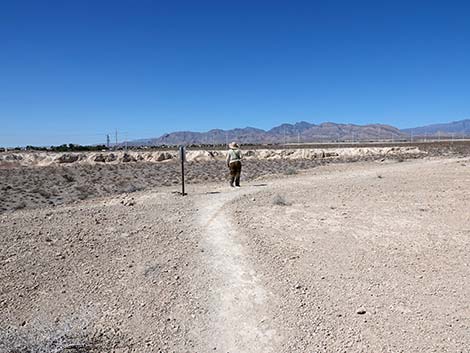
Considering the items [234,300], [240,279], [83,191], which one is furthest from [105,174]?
[234,300]

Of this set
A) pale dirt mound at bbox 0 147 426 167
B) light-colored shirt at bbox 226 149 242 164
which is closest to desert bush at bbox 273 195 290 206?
light-colored shirt at bbox 226 149 242 164

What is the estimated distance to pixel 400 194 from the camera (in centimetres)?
1470

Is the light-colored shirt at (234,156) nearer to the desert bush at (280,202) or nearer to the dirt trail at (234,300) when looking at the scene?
the desert bush at (280,202)

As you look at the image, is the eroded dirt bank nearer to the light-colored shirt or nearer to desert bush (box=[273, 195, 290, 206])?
the light-colored shirt

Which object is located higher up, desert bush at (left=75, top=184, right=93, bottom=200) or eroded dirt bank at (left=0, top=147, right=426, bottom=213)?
eroded dirt bank at (left=0, top=147, right=426, bottom=213)

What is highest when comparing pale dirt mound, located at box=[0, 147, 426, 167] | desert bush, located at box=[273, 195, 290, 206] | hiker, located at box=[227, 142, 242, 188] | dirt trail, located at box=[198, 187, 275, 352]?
hiker, located at box=[227, 142, 242, 188]

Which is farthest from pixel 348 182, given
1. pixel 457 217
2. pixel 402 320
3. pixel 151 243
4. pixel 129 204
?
pixel 402 320

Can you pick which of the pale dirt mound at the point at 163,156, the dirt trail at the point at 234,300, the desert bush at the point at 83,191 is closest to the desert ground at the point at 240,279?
the dirt trail at the point at 234,300

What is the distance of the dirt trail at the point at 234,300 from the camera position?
5.56 m

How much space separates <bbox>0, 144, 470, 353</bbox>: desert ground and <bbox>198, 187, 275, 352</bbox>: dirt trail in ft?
0.08

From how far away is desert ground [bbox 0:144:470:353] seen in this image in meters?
5.73

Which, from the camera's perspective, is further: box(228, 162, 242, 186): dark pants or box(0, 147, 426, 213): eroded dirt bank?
box(0, 147, 426, 213): eroded dirt bank

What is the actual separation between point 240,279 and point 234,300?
686mm

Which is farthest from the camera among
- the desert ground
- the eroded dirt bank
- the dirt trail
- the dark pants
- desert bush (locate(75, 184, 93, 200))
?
the eroded dirt bank
